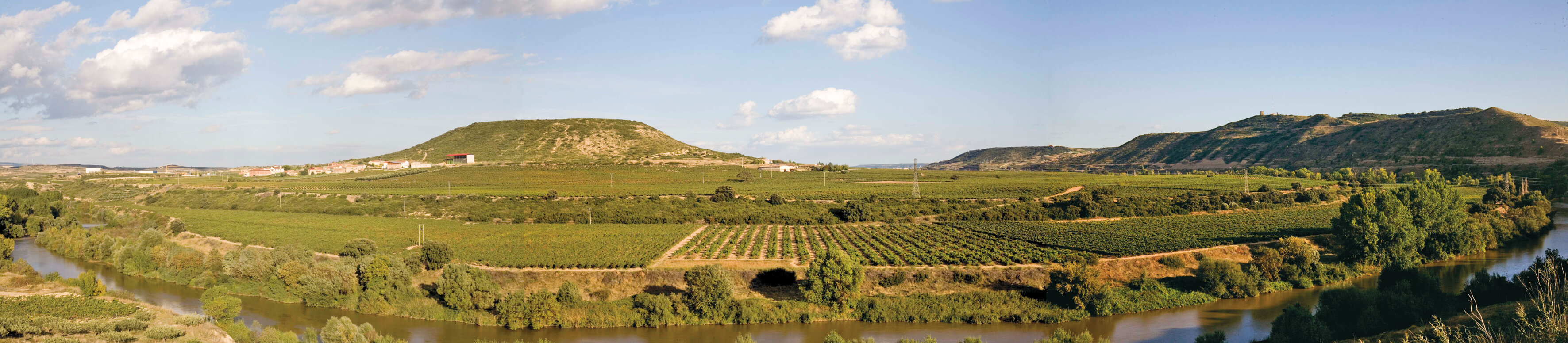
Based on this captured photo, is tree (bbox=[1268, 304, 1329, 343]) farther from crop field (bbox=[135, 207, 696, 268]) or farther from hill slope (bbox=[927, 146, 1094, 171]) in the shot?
hill slope (bbox=[927, 146, 1094, 171])

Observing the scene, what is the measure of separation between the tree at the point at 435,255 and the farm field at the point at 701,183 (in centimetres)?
2654

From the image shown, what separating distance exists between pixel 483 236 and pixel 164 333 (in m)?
19.1

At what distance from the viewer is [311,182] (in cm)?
7525

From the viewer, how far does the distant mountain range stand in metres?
78.2

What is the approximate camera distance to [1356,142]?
102312 mm

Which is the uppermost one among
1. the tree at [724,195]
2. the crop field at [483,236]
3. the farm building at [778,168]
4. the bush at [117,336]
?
the farm building at [778,168]

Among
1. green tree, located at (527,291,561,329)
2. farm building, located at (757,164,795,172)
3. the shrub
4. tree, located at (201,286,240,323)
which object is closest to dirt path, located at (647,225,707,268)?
green tree, located at (527,291,561,329)

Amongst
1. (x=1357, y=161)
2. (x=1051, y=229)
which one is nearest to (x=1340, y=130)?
(x=1357, y=161)

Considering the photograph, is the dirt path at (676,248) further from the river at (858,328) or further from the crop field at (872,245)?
the river at (858,328)

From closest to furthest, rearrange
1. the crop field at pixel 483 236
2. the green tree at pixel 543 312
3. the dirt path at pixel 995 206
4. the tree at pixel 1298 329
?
the tree at pixel 1298 329 → the green tree at pixel 543 312 → the crop field at pixel 483 236 → the dirt path at pixel 995 206

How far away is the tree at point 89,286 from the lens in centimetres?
2673

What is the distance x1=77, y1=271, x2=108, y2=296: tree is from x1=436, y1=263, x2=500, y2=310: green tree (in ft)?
42.5

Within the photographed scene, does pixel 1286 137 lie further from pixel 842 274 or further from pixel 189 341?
pixel 189 341

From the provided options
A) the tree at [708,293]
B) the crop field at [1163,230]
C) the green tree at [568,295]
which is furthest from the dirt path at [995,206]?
the green tree at [568,295]
